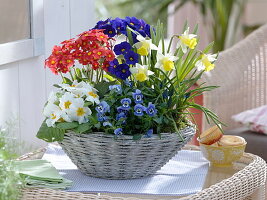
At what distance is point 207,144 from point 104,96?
1.30 feet

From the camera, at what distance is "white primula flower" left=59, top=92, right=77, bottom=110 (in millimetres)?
1720

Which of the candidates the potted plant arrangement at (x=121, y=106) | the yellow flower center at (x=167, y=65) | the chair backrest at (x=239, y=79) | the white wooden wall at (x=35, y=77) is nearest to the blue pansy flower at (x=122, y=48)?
the potted plant arrangement at (x=121, y=106)

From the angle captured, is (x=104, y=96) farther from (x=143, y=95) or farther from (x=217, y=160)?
(x=217, y=160)

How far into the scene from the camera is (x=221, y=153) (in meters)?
1.96

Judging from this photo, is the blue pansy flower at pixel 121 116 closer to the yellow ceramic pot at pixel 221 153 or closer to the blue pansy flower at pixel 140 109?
the blue pansy flower at pixel 140 109

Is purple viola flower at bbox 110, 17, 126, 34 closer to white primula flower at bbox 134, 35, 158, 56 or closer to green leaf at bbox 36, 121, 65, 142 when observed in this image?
Answer: white primula flower at bbox 134, 35, 158, 56

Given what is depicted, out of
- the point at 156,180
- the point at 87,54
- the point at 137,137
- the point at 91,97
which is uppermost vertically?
the point at 87,54

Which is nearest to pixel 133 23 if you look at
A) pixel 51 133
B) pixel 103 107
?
pixel 103 107

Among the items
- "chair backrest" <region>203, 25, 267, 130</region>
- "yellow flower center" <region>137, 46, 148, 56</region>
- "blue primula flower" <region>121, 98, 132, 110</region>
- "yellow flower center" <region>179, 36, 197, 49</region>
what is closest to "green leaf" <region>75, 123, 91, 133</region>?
"blue primula flower" <region>121, 98, 132, 110</region>

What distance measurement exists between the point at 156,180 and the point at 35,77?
0.71m

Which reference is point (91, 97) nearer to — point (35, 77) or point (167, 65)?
point (167, 65)

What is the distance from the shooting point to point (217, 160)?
77.3 inches

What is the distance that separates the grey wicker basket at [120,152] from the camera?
171 centimetres

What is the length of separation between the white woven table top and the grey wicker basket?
0.09 feet
